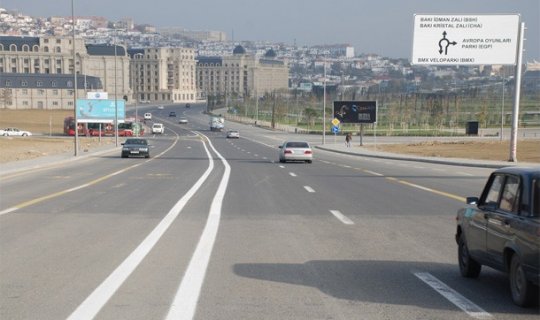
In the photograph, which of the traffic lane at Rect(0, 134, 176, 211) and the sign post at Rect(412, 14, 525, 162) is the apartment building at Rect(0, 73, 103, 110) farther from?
A: the traffic lane at Rect(0, 134, 176, 211)

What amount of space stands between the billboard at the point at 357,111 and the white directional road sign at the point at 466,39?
150 ft

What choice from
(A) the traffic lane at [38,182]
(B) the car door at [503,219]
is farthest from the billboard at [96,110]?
(B) the car door at [503,219]

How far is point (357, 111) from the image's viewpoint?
87250 mm

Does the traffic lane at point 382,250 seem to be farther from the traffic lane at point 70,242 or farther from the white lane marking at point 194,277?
the traffic lane at point 70,242

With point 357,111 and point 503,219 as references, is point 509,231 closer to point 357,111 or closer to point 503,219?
point 503,219

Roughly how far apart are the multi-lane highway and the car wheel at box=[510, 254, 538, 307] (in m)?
0.12

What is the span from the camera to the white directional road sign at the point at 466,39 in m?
40.4

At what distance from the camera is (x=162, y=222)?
15.2m

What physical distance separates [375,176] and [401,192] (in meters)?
8.67

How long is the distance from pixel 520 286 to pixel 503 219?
0.79 m

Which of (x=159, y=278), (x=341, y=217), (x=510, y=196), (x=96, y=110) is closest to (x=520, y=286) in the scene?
(x=510, y=196)

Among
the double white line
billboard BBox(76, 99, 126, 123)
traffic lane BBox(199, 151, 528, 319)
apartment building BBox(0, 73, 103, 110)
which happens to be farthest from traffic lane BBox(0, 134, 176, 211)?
apartment building BBox(0, 73, 103, 110)

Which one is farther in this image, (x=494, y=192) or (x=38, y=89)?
(x=38, y=89)

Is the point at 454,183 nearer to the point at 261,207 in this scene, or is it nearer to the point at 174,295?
the point at 261,207
